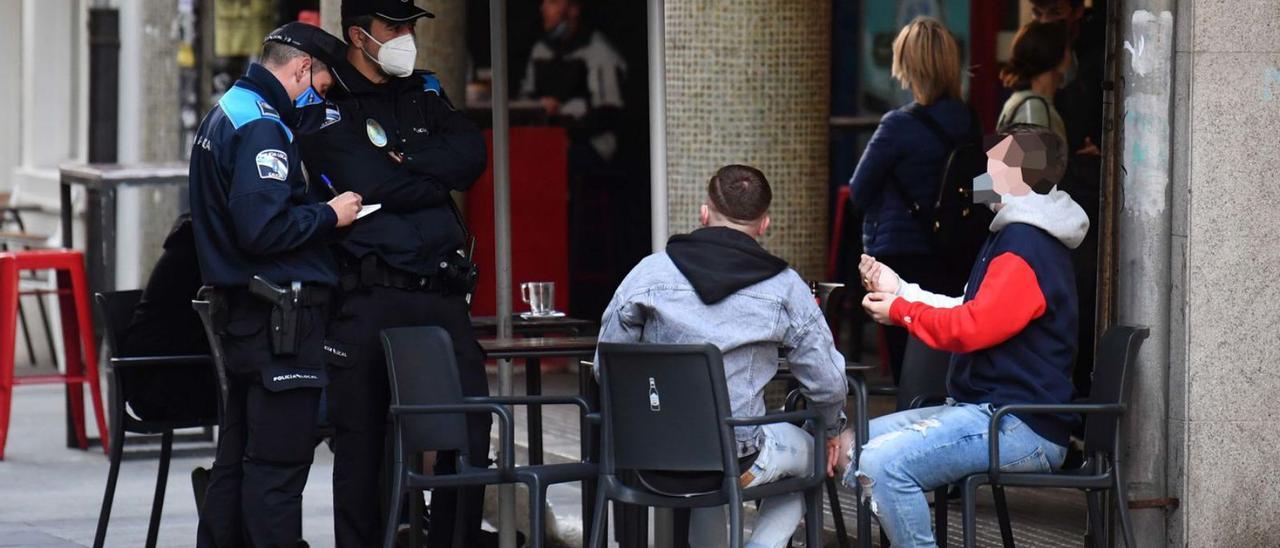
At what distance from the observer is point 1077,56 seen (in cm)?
811

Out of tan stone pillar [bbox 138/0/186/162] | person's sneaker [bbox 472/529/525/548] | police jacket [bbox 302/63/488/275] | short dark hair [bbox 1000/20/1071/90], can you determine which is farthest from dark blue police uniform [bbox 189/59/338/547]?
tan stone pillar [bbox 138/0/186/162]

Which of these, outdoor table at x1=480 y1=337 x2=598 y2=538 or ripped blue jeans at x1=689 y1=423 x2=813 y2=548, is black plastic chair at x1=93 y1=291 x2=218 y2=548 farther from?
ripped blue jeans at x1=689 y1=423 x2=813 y2=548

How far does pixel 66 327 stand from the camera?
9.24m

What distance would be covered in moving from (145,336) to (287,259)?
0.98 meters

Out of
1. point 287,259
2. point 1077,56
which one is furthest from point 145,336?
point 1077,56

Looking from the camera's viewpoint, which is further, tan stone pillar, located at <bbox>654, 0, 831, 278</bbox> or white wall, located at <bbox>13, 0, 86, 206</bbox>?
white wall, located at <bbox>13, 0, 86, 206</bbox>

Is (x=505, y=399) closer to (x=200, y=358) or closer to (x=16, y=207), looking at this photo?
Result: (x=200, y=358)

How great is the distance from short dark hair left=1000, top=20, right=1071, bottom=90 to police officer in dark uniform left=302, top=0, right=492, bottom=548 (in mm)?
2874

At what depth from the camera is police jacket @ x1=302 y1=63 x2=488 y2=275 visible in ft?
18.8

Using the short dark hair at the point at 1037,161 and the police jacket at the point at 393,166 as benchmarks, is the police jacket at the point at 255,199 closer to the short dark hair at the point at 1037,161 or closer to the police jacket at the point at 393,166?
the police jacket at the point at 393,166

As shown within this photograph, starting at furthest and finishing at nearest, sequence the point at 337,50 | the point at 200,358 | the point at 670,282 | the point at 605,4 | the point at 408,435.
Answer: the point at 605,4 < the point at 200,358 < the point at 337,50 < the point at 408,435 < the point at 670,282

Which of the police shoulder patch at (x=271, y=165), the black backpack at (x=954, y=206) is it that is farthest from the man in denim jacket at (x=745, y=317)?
the black backpack at (x=954, y=206)

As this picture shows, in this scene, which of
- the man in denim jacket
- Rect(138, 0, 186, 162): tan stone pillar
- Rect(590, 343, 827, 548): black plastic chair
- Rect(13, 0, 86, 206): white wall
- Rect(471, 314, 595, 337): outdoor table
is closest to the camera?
Rect(590, 343, 827, 548): black plastic chair

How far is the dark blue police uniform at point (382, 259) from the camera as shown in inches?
226
